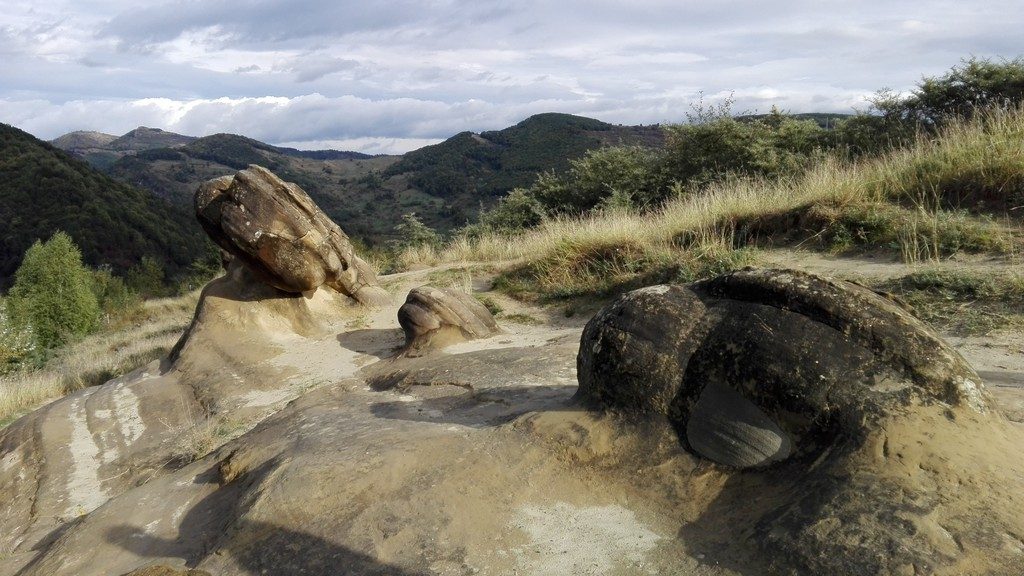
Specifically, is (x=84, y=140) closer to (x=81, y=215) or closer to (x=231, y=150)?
(x=231, y=150)

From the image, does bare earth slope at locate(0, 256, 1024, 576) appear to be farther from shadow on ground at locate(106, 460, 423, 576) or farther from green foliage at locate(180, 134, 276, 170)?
green foliage at locate(180, 134, 276, 170)

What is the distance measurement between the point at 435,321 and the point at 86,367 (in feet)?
28.9

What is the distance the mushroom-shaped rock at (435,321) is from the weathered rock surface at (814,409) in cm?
379

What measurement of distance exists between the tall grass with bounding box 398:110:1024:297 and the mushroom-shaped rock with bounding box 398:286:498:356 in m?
2.25

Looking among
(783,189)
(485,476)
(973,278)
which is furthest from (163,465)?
(783,189)

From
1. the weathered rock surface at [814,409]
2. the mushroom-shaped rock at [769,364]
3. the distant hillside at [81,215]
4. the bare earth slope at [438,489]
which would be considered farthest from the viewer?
the distant hillside at [81,215]

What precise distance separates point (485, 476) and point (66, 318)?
24853 millimetres

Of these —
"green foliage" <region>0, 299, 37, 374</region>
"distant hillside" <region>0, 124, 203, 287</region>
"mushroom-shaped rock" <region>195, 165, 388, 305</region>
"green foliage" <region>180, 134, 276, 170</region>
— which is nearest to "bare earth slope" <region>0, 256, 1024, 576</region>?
"mushroom-shaped rock" <region>195, 165, 388, 305</region>

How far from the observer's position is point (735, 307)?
11.9ft

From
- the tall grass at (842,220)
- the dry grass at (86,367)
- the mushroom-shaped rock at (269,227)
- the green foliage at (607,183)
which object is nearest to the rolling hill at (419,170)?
the green foliage at (607,183)

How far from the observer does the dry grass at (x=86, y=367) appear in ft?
37.6

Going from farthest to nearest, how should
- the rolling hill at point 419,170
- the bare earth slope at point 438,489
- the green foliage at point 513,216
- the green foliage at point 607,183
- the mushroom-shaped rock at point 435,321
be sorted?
the rolling hill at point 419,170 < the green foliage at point 513,216 < the green foliage at point 607,183 < the mushroom-shaped rock at point 435,321 < the bare earth slope at point 438,489

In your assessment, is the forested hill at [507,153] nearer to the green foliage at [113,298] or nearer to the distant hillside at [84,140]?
the green foliage at [113,298]

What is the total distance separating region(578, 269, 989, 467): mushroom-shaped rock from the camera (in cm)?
304
